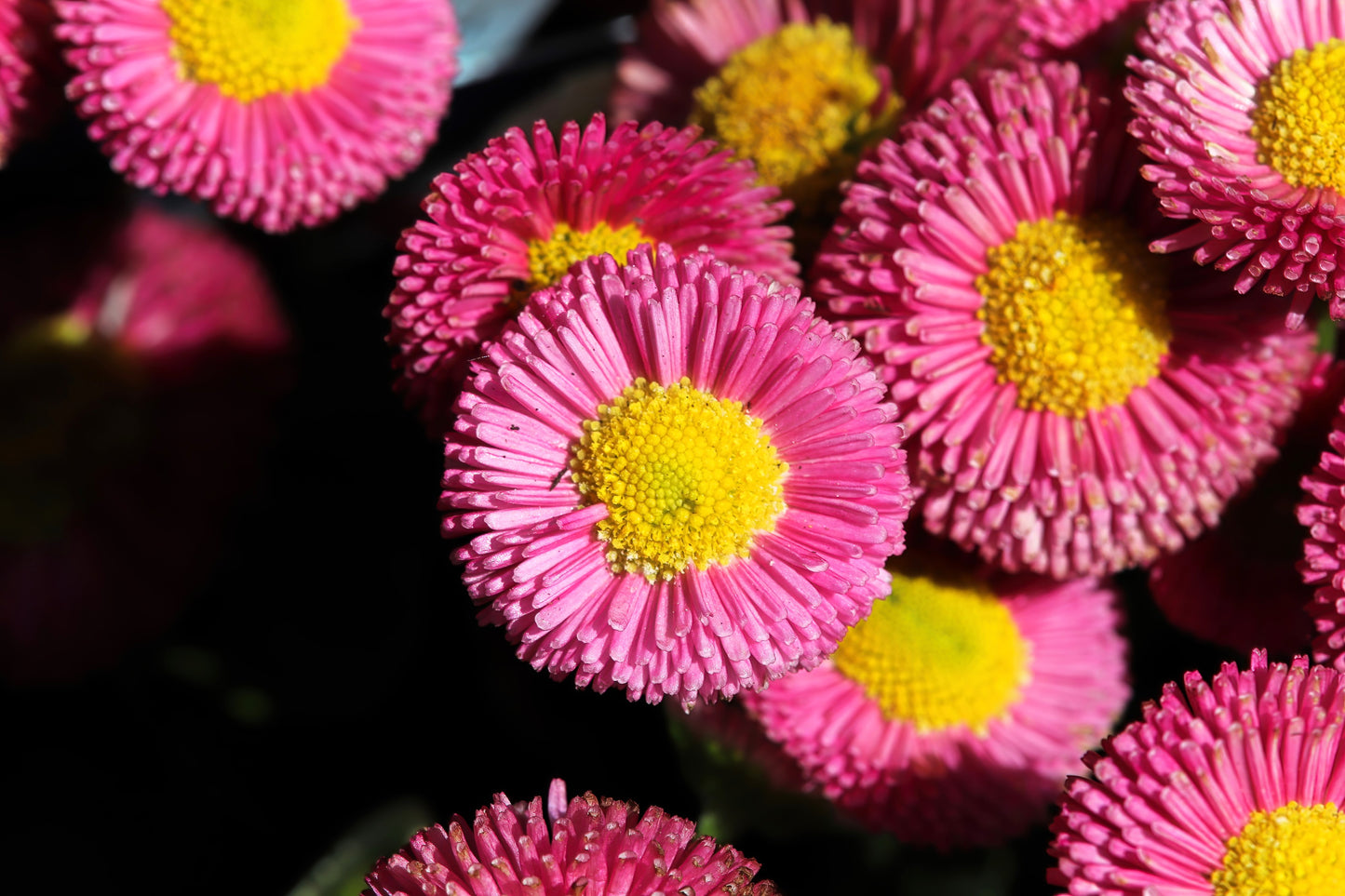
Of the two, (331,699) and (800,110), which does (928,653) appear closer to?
(800,110)

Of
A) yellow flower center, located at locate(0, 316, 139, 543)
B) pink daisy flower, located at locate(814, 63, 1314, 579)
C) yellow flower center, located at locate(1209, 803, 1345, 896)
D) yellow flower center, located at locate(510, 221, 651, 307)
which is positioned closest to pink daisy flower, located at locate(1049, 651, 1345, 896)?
yellow flower center, located at locate(1209, 803, 1345, 896)

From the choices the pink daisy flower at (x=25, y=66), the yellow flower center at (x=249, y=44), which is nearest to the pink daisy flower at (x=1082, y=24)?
the yellow flower center at (x=249, y=44)

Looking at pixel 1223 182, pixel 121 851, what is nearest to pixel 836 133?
pixel 1223 182

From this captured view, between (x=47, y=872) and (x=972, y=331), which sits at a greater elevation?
(x=972, y=331)

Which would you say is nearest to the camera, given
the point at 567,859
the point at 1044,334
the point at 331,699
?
the point at 567,859

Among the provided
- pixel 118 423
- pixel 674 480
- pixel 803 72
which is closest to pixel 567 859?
pixel 674 480

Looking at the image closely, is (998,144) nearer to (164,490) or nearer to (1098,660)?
(1098,660)
